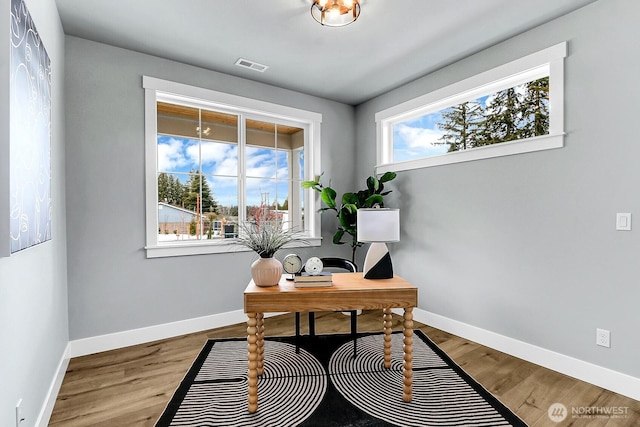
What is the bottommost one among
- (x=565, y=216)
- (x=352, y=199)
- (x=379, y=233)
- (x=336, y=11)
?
(x=379, y=233)

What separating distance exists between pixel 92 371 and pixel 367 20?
3.40 meters

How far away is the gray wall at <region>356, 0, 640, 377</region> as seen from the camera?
2182 mm

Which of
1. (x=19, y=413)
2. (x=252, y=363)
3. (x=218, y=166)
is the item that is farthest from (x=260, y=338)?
(x=218, y=166)

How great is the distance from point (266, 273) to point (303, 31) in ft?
6.46

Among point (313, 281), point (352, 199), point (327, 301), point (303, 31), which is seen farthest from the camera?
point (352, 199)

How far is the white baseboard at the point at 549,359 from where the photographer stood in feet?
7.13

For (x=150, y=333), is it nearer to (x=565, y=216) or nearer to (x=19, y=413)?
(x=19, y=413)

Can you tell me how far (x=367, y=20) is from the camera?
99.3 inches

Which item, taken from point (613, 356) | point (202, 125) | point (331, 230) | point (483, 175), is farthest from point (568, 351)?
point (202, 125)

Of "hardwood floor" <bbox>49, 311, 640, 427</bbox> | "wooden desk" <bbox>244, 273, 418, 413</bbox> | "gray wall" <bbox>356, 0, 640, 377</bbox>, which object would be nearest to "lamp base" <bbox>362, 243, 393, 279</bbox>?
"wooden desk" <bbox>244, 273, 418, 413</bbox>

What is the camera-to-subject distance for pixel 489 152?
2.95m

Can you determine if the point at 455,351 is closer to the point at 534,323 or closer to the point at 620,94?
the point at 534,323


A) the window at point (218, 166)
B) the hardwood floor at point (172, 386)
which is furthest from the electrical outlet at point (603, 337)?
the window at point (218, 166)

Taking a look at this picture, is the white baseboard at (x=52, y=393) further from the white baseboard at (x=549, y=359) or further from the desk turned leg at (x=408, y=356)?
the white baseboard at (x=549, y=359)
